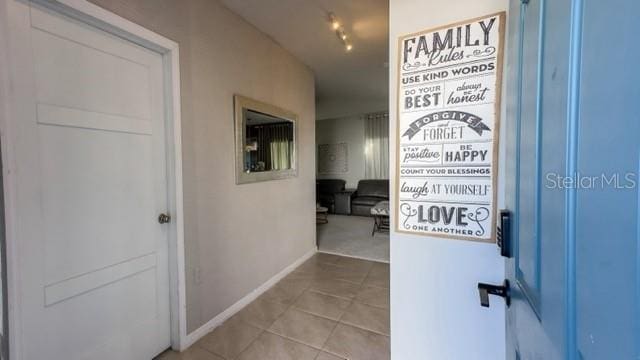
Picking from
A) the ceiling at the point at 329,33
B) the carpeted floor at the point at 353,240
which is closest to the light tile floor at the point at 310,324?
the carpeted floor at the point at 353,240

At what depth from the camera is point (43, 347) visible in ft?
3.99

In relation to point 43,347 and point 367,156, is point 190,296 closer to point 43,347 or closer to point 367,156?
point 43,347

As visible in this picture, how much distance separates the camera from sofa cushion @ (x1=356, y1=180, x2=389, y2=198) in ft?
20.7

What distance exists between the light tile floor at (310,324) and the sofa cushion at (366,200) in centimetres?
332

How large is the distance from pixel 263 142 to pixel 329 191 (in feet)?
14.5

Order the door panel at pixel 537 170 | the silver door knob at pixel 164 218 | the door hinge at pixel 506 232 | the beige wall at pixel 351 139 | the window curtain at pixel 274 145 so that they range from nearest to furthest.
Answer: the door panel at pixel 537 170
the door hinge at pixel 506 232
the silver door knob at pixel 164 218
the window curtain at pixel 274 145
the beige wall at pixel 351 139

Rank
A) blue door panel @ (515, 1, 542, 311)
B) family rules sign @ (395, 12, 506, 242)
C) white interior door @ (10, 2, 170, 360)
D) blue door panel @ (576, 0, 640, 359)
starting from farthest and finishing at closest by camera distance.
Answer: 1. white interior door @ (10, 2, 170, 360)
2. family rules sign @ (395, 12, 506, 242)
3. blue door panel @ (515, 1, 542, 311)
4. blue door panel @ (576, 0, 640, 359)

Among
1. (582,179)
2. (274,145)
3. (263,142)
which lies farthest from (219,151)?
(582,179)

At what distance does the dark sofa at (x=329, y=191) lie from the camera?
6.85 metres

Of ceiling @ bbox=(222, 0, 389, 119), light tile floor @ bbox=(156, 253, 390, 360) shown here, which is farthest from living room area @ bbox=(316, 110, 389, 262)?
ceiling @ bbox=(222, 0, 389, 119)

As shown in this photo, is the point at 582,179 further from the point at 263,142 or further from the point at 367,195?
the point at 367,195

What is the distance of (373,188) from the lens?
6492 millimetres
